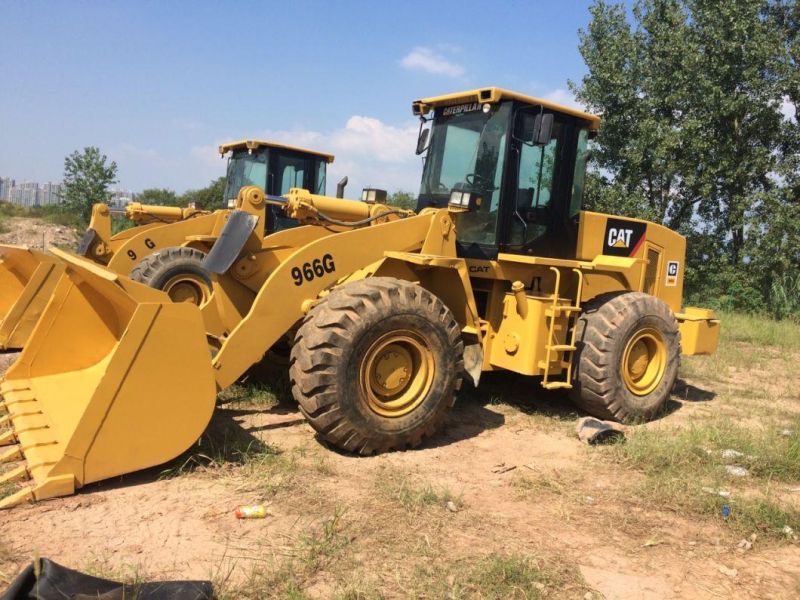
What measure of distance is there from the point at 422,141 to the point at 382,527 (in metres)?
4.01

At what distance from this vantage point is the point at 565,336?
584cm

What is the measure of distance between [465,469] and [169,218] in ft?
24.9

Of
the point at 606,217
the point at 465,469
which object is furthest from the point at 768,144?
the point at 465,469

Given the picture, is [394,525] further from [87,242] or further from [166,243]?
[87,242]

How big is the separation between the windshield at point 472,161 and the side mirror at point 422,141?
3.3 inches

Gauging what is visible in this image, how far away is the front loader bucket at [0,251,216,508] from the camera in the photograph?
352cm

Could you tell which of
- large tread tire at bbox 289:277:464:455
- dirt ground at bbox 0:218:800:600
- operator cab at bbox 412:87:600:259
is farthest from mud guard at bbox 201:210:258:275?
operator cab at bbox 412:87:600:259

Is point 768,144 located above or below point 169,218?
above

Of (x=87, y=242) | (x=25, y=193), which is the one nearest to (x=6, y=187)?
(x=25, y=193)

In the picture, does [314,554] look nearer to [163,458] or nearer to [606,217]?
[163,458]

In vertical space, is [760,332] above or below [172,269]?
below

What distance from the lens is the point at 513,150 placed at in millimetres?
5664

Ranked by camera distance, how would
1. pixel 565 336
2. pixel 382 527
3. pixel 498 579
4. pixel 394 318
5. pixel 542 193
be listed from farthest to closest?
pixel 542 193, pixel 565 336, pixel 394 318, pixel 382 527, pixel 498 579

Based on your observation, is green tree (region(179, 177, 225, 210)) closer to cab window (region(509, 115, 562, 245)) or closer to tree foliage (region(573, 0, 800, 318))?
tree foliage (region(573, 0, 800, 318))
